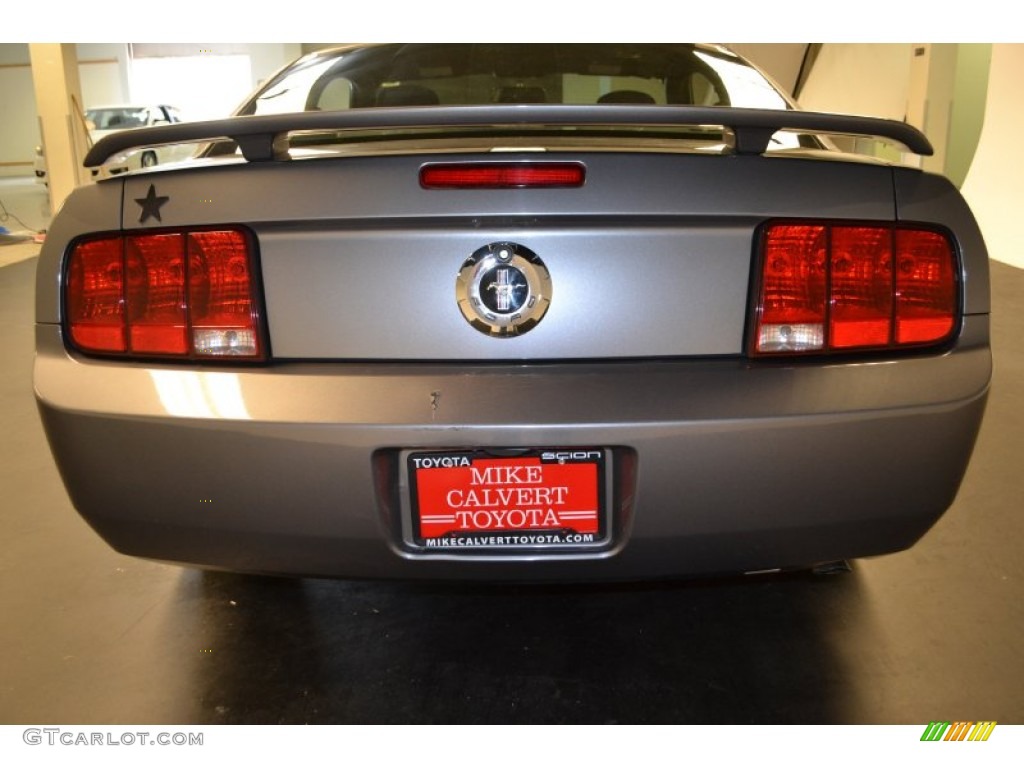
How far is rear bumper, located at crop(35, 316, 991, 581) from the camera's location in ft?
3.96

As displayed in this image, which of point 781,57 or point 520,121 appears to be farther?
point 781,57

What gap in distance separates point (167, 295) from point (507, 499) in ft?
2.02

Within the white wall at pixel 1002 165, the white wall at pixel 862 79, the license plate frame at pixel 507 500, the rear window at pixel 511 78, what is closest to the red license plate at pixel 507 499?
the license plate frame at pixel 507 500

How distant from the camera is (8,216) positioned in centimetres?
1062

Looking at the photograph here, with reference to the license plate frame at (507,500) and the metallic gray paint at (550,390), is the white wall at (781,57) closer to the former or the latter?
the metallic gray paint at (550,390)

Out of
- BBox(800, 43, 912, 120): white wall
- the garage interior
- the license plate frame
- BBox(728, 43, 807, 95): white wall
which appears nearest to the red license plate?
the license plate frame

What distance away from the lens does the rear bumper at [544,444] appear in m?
1.21

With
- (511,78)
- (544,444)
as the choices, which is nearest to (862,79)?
(511,78)

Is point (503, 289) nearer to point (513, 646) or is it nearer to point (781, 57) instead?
point (513, 646)

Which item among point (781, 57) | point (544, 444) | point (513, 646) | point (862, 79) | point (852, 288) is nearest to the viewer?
point (544, 444)

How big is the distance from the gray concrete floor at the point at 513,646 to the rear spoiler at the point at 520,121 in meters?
0.75

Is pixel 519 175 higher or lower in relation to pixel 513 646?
higher

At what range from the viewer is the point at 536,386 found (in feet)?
4.02

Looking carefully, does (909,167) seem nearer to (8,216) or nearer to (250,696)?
(250,696)
